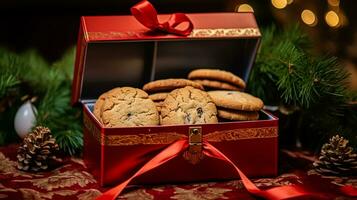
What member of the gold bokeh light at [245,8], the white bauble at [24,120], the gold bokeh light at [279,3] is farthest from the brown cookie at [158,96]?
the gold bokeh light at [279,3]

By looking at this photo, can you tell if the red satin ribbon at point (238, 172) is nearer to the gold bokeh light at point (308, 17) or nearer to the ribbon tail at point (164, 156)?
Answer: the ribbon tail at point (164, 156)

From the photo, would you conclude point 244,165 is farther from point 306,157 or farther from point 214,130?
point 306,157

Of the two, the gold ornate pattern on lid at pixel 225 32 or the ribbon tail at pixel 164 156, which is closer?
the ribbon tail at pixel 164 156

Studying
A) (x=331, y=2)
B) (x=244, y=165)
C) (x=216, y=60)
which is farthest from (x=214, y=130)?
(x=331, y=2)

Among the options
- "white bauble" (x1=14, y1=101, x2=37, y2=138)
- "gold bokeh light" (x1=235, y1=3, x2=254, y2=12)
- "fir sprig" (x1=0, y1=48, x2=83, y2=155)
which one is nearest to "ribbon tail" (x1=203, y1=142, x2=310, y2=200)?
"fir sprig" (x1=0, y1=48, x2=83, y2=155)

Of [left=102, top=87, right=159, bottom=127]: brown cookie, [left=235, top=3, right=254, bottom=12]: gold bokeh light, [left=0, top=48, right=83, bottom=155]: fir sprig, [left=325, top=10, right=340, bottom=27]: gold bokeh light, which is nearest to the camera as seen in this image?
[left=102, top=87, right=159, bottom=127]: brown cookie

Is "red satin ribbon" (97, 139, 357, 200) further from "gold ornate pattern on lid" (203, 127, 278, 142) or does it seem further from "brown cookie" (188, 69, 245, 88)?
"brown cookie" (188, 69, 245, 88)

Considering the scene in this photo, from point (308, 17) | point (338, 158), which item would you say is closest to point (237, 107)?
point (338, 158)
